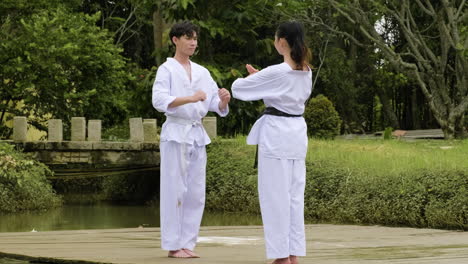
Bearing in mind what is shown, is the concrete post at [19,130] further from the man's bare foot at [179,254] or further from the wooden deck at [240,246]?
the man's bare foot at [179,254]

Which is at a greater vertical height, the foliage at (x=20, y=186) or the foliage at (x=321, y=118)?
the foliage at (x=321, y=118)

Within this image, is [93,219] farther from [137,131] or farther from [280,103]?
[280,103]

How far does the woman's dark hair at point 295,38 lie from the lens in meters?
7.55

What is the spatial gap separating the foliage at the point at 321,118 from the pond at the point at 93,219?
→ 4.50 meters

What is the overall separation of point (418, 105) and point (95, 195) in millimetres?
12796

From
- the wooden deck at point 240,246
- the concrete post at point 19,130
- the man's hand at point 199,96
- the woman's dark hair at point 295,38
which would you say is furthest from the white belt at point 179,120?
the concrete post at point 19,130

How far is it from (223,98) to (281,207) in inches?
44.6

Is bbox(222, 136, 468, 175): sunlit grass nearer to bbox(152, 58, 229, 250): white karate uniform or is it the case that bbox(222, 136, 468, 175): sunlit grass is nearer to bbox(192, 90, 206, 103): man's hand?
bbox(152, 58, 229, 250): white karate uniform

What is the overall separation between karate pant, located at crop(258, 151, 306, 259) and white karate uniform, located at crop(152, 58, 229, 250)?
0.82 m

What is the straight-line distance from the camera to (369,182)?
16203 mm

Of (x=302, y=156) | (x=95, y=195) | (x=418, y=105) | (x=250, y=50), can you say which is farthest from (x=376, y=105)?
(x=302, y=156)

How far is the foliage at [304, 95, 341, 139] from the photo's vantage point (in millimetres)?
22734

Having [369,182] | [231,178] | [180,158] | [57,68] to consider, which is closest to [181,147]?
[180,158]

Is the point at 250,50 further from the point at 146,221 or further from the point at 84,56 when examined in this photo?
the point at 146,221
